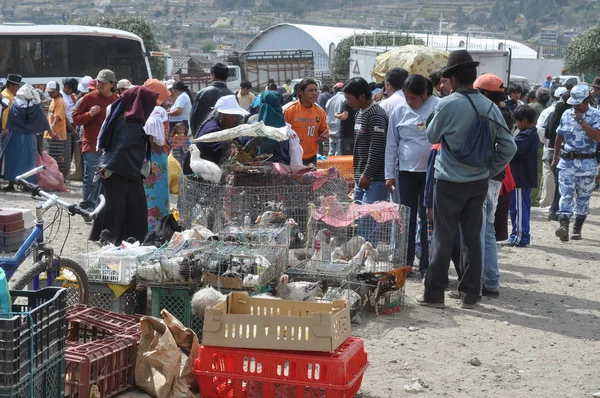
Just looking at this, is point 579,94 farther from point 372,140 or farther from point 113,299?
point 113,299

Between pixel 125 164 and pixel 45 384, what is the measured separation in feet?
15.3

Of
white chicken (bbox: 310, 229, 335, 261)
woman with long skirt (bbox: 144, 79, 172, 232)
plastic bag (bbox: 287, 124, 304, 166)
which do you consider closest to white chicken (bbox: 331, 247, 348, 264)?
white chicken (bbox: 310, 229, 335, 261)

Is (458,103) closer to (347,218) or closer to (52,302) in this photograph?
(347,218)

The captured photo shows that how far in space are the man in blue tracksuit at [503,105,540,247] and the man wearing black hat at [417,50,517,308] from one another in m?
3.59

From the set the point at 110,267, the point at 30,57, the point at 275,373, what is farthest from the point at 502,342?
the point at 30,57

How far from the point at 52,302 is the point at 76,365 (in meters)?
0.65

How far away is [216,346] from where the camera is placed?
5.17 m

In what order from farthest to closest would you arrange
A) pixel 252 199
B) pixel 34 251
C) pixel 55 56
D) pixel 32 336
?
pixel 55 56 < pixel 252 199 < pixel 34 251 < pixel 32 336

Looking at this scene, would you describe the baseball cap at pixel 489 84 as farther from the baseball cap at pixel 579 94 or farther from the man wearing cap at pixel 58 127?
the man wearing cap at pixel 58 127

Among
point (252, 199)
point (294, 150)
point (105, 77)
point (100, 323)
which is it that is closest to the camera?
point (100, 323)

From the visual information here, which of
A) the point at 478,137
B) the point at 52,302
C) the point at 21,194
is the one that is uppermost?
the point at 478,137

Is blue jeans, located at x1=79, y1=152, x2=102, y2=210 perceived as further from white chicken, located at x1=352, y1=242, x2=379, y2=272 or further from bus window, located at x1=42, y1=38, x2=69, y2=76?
bus window, located at x1=42, y1=38, x2=69, y2=76

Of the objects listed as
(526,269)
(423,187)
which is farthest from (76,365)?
(526,269)

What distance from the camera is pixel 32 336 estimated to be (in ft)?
13.9
